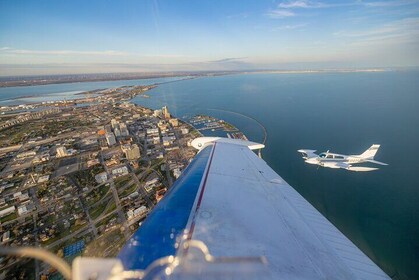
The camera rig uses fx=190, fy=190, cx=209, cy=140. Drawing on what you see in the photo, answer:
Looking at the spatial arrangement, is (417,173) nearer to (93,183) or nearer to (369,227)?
(369,227)

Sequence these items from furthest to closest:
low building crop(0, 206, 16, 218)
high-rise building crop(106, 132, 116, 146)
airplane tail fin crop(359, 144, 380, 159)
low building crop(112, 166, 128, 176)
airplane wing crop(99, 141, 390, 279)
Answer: high-rise building crop(106, 132, 116, 146) < low building crop(112, 166, 128, 176) < airplane tail fin crop(359, 144, 380, 159) < low building crop(0, 206, 16, 218) < airplane wing crop(99, 141, 390, 279)

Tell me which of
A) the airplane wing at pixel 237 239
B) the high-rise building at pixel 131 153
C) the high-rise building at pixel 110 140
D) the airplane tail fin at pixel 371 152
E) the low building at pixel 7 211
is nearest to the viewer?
the airplane wing at pixel 237 239

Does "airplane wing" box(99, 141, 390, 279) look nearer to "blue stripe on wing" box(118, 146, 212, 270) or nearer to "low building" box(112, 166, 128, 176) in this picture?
"blue stripe on wing" box(118, 146, 212, 270)

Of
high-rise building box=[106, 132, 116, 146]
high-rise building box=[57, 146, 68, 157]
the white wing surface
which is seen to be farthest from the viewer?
high-rise building box=[106, 132, 116, 146]

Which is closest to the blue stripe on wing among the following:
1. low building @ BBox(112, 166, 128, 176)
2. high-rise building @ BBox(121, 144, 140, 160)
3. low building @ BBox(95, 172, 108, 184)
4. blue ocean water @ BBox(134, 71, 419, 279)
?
blue ocean water @ BBox(134, 71, 419, 279)

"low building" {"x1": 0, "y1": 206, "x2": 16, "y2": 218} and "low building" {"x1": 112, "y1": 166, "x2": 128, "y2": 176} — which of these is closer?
"low building" {"x1": 0, "y1": 206, "x2": 16, "y2": 218}

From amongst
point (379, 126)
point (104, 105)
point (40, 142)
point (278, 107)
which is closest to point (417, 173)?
point (379, 126)

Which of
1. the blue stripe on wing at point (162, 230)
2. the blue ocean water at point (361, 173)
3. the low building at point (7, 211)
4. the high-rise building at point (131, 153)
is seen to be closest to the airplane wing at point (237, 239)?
the blue stripe on wing at point (162, 230)

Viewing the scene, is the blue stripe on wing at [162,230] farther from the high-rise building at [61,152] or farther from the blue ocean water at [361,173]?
the high-rise building at [61,152]
